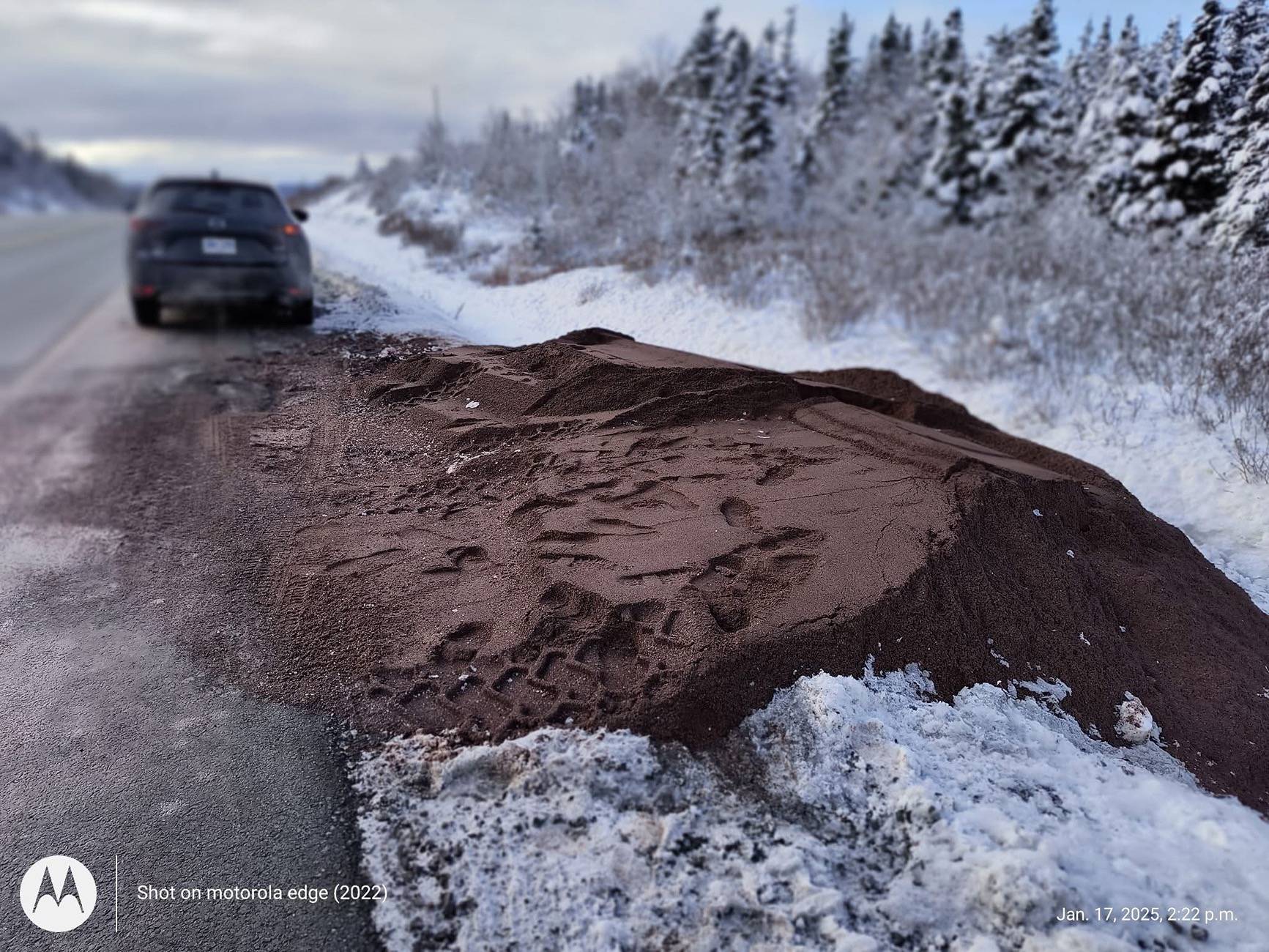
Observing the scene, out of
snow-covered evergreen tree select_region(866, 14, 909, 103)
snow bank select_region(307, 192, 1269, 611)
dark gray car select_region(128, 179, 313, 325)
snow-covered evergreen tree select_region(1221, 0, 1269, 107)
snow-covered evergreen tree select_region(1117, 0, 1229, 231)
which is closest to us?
snow bank select_region(307, 192, 1269, 611)

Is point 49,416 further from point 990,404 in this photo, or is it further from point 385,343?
point 990,404

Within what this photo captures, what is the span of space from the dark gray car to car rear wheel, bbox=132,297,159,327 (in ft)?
0.40

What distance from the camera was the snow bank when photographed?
5805 mm

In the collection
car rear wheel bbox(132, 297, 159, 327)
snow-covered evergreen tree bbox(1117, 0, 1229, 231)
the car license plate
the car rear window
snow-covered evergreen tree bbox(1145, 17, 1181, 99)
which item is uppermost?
snow-covered evergreen tree bbox(1145, 17, 1181, 99)

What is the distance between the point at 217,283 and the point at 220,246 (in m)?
0.39

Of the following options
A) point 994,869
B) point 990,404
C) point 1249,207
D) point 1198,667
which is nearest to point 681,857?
point 994,869

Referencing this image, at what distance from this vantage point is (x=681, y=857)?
7.57 feet

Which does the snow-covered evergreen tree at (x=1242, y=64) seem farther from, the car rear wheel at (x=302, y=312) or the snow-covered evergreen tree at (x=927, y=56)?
the snow-covered evergreen tree at (x=927, y=56)

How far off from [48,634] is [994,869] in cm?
372

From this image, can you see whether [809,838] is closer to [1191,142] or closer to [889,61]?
[1191,142]

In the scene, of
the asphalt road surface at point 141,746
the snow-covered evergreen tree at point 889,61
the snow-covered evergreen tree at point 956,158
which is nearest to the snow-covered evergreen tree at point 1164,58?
the asphalt road surface at point 141,746

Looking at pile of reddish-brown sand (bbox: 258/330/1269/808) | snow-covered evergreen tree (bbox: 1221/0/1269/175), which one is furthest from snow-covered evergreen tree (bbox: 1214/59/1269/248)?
pile of reddish-brown sand (bbox: 258/330/1269/808)

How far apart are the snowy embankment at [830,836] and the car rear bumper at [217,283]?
7.38m

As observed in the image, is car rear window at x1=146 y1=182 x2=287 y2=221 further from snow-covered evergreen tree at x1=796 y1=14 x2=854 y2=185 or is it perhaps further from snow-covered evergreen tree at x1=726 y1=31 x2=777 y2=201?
snow-covered evergreen tree at x1=796 y1=14 x2=854 y2=185
